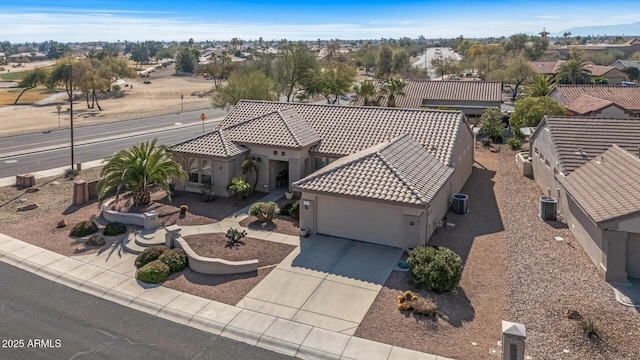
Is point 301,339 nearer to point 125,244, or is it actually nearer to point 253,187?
point 125,244

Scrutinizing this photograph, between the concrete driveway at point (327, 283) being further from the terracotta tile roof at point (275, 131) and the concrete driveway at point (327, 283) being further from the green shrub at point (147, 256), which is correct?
the terracotta tile roof at point (275, 131)

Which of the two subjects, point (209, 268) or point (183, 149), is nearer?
point (209, 268)

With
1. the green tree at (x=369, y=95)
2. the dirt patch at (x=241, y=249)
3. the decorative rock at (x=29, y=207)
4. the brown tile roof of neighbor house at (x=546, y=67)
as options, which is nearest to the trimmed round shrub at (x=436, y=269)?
the dirt patch at (x=241, y=249)

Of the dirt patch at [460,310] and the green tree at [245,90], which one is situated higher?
the green tree at [245,90]

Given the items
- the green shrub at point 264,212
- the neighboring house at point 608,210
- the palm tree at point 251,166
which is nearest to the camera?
the neighboring house at point 608,210

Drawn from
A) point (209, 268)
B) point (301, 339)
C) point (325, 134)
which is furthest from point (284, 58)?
point (301, 339)

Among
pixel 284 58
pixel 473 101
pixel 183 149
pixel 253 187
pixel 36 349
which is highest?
pixel 284 58

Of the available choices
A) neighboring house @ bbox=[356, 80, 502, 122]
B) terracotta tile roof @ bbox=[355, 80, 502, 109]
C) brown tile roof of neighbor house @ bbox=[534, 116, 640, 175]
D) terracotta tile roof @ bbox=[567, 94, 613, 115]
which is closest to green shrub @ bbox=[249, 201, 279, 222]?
brown tile roof of neighbor house @ bbox=[534, 116, 640, 175]

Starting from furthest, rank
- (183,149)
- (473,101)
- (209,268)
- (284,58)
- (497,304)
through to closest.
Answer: (284,58) → (473,101) → (183,149) → (209,268) → (497,304)
